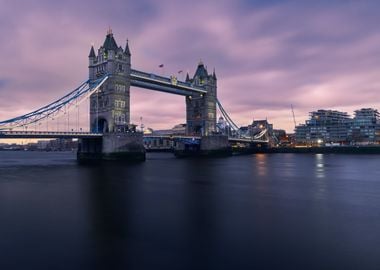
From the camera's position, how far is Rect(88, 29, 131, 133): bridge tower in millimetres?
Result: 66312

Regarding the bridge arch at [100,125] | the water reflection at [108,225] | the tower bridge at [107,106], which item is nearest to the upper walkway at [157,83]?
the tower bridge at [107,106]

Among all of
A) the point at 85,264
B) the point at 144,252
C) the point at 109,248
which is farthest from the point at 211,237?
the point at 85,264

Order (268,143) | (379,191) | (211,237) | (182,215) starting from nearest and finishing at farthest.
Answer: (211,237)
(182,215)
(379,191)
(268,143)

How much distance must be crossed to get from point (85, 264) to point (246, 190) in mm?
17426

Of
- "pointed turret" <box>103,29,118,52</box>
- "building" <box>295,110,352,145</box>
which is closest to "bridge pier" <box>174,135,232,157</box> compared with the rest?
"pointed turret" <box>103,29,118,52</box>

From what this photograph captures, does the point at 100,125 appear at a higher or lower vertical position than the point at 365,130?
lower

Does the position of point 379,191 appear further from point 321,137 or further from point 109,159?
point 321,137

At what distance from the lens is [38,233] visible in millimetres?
12758

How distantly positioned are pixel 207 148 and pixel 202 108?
15.0 m

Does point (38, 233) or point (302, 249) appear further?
point (38, 233)

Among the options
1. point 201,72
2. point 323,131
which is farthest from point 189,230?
point 323,131

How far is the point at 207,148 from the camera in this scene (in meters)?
90.9

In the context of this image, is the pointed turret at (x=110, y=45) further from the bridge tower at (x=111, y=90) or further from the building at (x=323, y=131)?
the building at (x=323, y=131)

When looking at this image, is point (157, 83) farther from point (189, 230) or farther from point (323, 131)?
point (323, 131)
